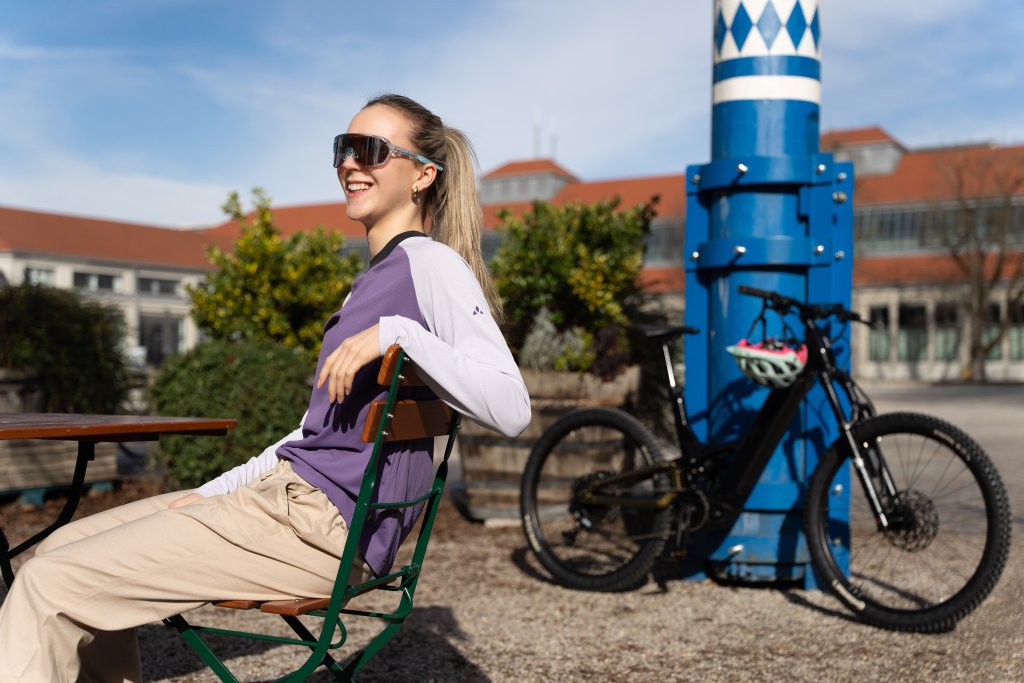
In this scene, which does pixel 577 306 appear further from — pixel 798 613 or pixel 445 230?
pixel 445 230

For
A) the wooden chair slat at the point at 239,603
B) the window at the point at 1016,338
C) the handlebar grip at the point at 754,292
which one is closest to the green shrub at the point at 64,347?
the handlebar grip at the point at 754,292

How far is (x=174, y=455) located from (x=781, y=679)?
14.0ft

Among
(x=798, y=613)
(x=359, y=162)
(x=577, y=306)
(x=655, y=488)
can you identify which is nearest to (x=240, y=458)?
(x=577, y=306)

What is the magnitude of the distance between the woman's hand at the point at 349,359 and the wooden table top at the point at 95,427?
0.54 m

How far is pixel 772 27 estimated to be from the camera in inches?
188

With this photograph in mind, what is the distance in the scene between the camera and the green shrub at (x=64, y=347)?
719 centimetres

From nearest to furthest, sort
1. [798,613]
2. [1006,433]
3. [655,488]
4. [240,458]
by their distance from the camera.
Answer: [798,613], [655,488], [240,458], [1006,433]

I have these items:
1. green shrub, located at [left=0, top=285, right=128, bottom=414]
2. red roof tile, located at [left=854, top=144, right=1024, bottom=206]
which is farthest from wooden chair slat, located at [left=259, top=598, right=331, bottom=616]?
red roof tile, located at [left=854, top=144, right=1024, bottom=206]

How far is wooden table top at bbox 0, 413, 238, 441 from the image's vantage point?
2.12m

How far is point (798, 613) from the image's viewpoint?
436 cm

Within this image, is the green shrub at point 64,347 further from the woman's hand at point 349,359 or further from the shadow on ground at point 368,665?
the woman's hand at point 349,359

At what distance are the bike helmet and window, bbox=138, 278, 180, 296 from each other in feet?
205

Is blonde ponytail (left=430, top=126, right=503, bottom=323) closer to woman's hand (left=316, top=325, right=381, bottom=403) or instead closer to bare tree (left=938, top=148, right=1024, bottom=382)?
woman's hand (left=316, top=325, right=381, bottom=403)

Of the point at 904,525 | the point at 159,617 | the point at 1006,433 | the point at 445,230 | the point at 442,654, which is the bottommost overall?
the point at 1006,433
